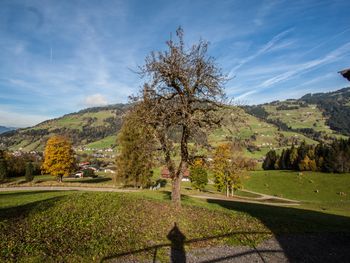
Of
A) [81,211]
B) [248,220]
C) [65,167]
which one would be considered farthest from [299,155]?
[81,211]

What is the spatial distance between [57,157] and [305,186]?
73.4m

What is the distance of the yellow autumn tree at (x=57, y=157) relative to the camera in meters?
58.9

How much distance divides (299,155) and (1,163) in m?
110

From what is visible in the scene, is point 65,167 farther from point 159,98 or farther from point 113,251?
point 113,251

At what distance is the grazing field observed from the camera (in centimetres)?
7108

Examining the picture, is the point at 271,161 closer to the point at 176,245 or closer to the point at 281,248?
the point at 281,248

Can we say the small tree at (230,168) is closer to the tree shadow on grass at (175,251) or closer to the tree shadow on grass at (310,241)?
the tree shadow on grass at (310,241)

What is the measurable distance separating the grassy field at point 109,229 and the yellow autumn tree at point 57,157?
42792 mm

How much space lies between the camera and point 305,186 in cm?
8200

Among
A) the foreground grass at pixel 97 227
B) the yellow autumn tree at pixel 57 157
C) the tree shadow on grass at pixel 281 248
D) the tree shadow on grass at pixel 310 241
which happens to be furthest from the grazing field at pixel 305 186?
the foreground grass at pixel 97 227

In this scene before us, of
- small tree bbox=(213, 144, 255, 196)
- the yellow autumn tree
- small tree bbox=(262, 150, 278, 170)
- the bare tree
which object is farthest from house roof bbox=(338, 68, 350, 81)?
small tree bbox=(262, 150, 278, 170)

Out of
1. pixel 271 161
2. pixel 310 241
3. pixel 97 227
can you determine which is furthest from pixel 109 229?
pixel 271 161

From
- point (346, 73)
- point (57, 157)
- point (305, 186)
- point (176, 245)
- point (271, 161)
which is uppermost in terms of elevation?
point (346, 73)

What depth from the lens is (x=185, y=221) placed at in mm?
16359
